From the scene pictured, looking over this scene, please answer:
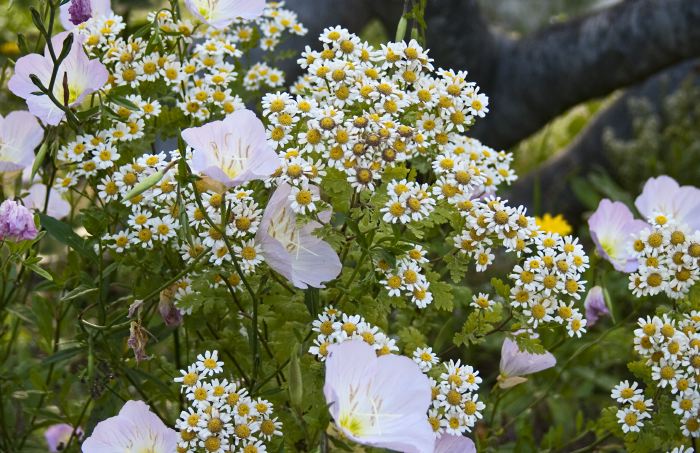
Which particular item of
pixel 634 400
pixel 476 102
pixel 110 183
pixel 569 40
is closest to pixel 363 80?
pixel 476 102

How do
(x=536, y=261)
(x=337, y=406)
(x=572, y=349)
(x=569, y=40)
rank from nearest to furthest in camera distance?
1. (x=337, y=406)
2. (x=536, y=261)
3. (x=572, y=349)
4. (x=569, y=40)

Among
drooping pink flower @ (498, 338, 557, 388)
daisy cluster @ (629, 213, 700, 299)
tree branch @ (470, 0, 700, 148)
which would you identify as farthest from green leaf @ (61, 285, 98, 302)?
tree branch @ (470, 0, 700, 148)

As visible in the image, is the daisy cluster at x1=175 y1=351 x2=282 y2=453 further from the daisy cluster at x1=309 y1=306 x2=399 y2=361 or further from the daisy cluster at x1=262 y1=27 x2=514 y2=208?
the daisy cluster at x1=262 y1=27 x2=514 y2=208

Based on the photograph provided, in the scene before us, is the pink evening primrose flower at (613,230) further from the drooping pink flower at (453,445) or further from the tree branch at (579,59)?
the tree branch at (579,59)

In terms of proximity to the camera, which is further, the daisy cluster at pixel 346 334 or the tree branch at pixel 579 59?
the tree branch at pixel 579 59

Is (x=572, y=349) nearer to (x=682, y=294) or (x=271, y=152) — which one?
(x=682, y=294)

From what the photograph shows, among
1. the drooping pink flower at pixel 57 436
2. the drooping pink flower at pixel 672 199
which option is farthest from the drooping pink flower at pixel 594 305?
the drooping pink flower at pixel 57 436

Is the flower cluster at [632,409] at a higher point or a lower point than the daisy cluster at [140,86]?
lower
